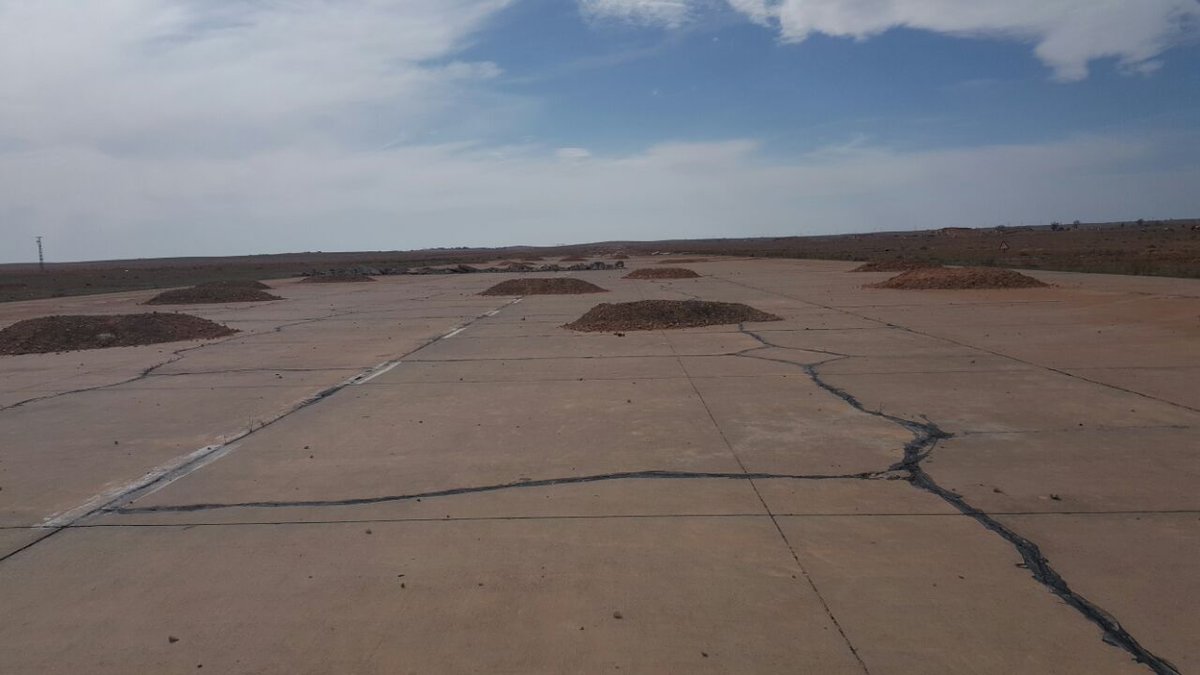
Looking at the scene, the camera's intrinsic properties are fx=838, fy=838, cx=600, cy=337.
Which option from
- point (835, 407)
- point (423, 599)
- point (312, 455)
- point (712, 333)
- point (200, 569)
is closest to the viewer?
point (423, 599)

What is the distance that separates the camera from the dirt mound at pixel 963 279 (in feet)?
84.3

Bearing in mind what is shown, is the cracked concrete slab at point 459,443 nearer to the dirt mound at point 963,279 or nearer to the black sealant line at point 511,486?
the black sealant line at point 511,486

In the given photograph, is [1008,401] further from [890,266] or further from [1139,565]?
[890,266]

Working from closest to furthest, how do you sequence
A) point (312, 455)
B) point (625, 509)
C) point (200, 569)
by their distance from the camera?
1. point (200, 569)
2. point (625, 509)
3. point (312, 455)

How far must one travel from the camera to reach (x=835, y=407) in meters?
9.01

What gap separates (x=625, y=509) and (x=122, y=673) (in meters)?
3.09

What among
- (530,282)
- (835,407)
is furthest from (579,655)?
(530,282)

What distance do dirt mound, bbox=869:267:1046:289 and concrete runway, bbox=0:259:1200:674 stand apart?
46.2ft

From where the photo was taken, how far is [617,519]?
558cm

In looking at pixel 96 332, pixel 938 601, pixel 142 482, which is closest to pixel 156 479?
pixel 142 482

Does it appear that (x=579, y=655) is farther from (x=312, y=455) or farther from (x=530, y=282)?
(x=530, y=282)

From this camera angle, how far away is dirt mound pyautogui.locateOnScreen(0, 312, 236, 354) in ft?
54.5

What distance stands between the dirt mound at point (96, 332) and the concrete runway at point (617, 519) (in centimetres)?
487

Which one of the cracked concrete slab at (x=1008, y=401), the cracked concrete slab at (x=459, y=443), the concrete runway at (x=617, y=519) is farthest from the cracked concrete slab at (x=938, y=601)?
the cracked concrete slab at (x=1008, y=401)
